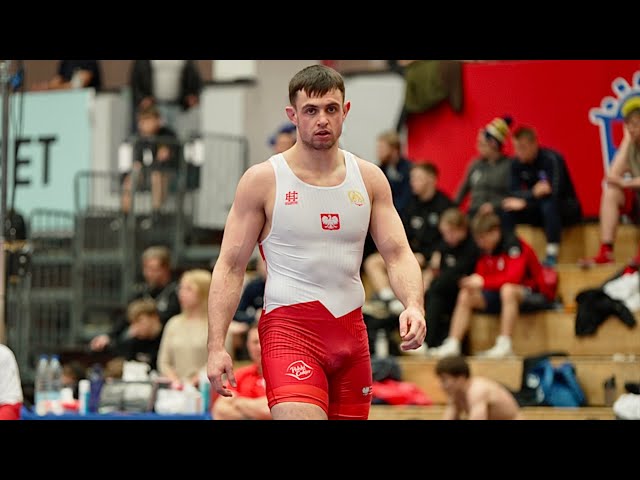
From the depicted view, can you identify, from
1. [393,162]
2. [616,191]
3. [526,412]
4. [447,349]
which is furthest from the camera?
[393,162]

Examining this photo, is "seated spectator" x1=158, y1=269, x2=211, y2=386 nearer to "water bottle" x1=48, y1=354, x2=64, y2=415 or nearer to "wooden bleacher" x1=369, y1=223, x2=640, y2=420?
"water bottle" x1=48, y1=354, x2=64, y2=415

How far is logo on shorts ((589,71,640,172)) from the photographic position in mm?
12367

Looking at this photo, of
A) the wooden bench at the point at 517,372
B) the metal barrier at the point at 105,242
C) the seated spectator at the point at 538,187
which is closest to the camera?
the wooden bench at the point at 517,372

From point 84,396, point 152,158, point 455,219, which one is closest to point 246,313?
point 455,219

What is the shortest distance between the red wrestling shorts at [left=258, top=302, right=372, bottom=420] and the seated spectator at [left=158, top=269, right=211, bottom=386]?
4.68 metres

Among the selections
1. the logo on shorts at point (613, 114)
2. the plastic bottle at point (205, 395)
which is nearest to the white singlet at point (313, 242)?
the plastic bottle at point (205, 395)

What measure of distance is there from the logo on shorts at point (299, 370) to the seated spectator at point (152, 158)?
867 cm

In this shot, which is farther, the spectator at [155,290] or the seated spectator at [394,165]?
the seated spectator at [394,165]

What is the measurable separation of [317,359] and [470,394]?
4.00m

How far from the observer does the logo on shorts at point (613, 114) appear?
12367 mm

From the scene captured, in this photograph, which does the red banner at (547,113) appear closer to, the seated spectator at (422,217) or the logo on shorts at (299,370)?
the seated spectator at (422,217)

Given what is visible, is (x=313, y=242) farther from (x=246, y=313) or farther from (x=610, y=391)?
(x=246, y=313)

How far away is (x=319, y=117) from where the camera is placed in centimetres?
500
